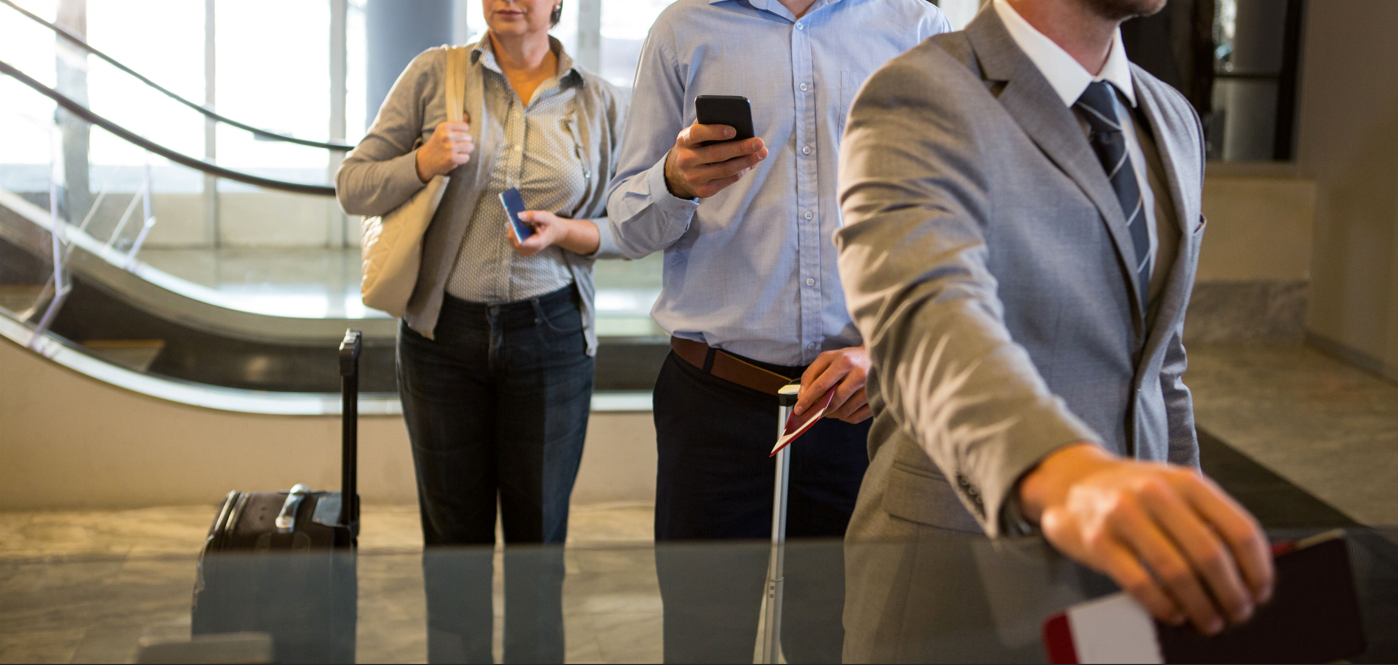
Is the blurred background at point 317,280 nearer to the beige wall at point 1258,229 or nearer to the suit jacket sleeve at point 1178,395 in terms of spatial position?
the beige wall at point 1258,229

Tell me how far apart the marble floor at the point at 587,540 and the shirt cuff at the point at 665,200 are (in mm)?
601

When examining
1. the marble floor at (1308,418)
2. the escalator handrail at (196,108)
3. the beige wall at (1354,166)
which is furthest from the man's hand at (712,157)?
the beige wall at (1354,166)

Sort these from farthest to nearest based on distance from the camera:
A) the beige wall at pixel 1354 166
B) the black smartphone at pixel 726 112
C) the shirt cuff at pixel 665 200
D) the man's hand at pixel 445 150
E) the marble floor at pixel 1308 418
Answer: the beige wall at pixel 1354 166 → the marble floor at pixel 1308 418 → the man's hand at pixel 445 150 → the shirt cuff at pixel 665 200 → the black smartphone at pixel 726 112

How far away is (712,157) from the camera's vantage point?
1586 mm

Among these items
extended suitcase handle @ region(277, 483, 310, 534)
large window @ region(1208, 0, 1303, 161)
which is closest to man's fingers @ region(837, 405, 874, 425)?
extended suitcase handle @ region(277, 483, 310, 534)

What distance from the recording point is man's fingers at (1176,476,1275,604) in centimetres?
58

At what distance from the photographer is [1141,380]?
1.09 meters

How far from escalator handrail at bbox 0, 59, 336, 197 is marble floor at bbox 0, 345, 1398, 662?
1245mm

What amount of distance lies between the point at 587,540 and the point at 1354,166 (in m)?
5.27

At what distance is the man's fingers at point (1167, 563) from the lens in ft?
1.91

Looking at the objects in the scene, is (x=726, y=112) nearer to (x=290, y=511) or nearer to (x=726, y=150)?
(x=726, y=150)

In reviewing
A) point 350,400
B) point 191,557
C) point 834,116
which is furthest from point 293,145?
point 191,557

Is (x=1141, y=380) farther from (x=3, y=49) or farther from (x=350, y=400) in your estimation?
(x=3, y=49)

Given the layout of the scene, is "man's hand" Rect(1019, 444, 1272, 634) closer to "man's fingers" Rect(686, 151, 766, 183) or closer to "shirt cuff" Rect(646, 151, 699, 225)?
"man's fingers" Rect(686, 151, 766, 183)
